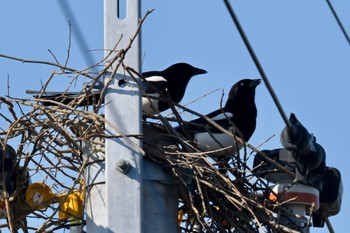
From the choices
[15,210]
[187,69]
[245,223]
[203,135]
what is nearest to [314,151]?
[245,223]

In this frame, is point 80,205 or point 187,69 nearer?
point 80,205

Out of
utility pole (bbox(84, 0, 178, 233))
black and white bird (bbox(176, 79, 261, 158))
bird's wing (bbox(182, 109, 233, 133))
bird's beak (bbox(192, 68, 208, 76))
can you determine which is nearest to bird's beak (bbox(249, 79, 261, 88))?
black and white bird (bbox(176, 79, 261, 158))

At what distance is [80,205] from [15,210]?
0.30m

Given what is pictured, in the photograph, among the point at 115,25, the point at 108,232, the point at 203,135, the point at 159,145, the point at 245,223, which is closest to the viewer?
the point at 108,232

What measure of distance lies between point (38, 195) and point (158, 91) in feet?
3.09

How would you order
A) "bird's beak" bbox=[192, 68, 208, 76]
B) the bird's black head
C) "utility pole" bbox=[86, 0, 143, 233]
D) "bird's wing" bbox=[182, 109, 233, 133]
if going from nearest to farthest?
"utility pole" bbox=[86, 0, 143, 233], "bird's wing" bbox=[182, 109, 233, 133], "bird's beak" bbox=[192, 68, 208, 76], the bird's black head

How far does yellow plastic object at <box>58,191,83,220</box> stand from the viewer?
4.26 metres

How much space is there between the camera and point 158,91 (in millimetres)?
4812

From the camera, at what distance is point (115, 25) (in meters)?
4.04

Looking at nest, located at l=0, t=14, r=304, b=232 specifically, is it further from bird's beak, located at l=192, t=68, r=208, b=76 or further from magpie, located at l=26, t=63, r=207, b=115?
bird's beak, located at l=192, t=68, r=208, b=76

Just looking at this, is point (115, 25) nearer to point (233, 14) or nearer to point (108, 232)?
point (233, 14)

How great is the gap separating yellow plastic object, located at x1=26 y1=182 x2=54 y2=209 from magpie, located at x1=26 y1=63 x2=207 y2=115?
51cm

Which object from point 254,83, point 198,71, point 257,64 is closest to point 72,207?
point 257,64

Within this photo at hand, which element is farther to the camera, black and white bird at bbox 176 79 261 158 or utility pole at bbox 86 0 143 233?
black and white bird at bbox 176 79 261 158
